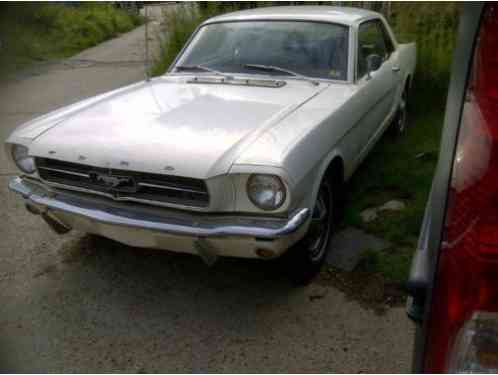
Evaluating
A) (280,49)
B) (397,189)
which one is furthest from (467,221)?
(397,189)

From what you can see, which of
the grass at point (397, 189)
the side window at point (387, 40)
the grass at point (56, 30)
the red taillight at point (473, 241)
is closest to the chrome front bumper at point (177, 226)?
the grass at point (397, 189)

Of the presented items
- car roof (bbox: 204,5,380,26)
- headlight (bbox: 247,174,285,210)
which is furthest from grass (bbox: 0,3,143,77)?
headlight (bbox: 247,174,285,210)

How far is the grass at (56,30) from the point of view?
7.99 metres

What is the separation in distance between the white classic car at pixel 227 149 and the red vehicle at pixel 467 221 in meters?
1.29

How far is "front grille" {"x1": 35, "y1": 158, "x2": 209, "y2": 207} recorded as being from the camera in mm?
2459

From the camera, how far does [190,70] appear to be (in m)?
3.91

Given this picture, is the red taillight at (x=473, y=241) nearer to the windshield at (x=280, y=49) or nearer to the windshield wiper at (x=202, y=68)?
the windshield at (x=280, y=49)

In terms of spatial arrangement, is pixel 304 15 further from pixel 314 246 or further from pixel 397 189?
pixel 314 246

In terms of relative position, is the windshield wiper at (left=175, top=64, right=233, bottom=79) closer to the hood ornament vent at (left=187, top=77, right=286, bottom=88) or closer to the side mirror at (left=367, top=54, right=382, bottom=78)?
the hood ornament vent at (left=187, top=77, right=286, bottom=88)

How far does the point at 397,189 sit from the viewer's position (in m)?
4.12

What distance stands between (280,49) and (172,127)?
1384 mm

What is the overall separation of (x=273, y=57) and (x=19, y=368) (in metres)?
2.59

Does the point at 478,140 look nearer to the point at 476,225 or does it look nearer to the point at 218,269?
the point at 476,225

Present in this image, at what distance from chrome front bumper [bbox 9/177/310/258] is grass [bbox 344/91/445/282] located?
912 millimetres
